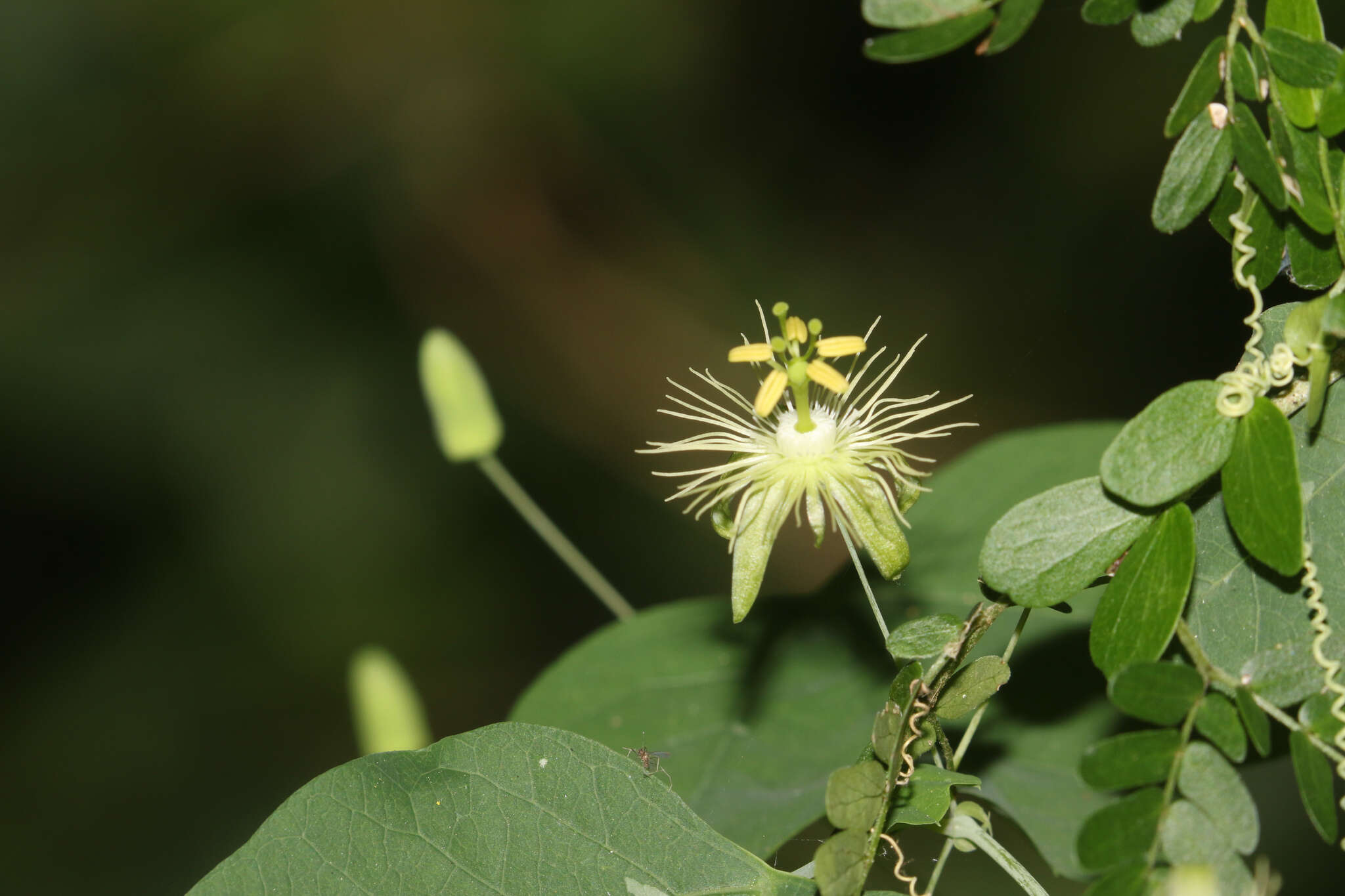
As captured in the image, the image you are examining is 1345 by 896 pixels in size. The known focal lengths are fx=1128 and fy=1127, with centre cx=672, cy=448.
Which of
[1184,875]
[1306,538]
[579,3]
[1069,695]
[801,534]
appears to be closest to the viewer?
[1184,875]

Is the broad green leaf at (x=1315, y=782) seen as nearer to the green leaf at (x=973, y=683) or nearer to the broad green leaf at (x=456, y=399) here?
the green leaf at (x=973, y=683)

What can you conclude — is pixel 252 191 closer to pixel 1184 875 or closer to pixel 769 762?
pixel 769 762

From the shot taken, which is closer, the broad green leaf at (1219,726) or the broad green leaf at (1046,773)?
→ the broad green leaf at (1219,726)

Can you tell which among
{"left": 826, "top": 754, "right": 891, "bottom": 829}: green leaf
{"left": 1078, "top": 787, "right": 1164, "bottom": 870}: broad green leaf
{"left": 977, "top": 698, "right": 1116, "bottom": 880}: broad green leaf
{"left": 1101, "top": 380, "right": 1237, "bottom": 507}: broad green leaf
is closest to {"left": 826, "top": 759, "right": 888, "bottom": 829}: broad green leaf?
{"left": 826, "top": 754, "right": 891, "bottom": 829}: green leaf

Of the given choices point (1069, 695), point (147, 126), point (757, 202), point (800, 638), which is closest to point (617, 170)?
point (757, 202)

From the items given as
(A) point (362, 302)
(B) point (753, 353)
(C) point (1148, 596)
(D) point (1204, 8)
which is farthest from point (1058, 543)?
(A) point (362, 302)

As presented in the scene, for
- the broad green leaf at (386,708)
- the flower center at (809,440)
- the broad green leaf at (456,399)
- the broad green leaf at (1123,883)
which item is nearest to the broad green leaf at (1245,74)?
the flower center at (809,440)
